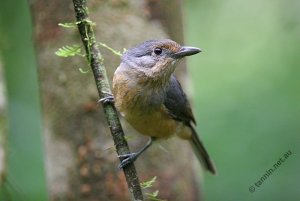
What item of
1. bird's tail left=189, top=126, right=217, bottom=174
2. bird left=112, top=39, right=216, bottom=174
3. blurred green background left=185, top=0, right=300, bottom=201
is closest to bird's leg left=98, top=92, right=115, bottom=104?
bird left=112, top=39, right=216, bottom=174

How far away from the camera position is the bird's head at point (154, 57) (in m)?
4.29

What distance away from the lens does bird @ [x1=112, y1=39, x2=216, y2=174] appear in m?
4.31

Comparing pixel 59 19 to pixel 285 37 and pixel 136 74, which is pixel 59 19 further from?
pixel 285 37

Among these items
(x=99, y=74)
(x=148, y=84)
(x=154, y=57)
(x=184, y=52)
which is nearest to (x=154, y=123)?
(x=148, y=84)

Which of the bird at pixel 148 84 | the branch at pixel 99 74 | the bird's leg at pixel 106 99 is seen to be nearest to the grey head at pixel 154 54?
the bird at pixel 148 84

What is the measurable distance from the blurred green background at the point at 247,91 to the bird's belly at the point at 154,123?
3.58 feet

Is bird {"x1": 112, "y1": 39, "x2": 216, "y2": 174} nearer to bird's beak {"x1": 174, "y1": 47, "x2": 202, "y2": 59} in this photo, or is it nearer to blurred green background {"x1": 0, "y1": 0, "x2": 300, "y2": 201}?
bird's beak {"x1": 174, "y1": 47, "x2": 202, "y2": 59}

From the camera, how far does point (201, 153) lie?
559cm

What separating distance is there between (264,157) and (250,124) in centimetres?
41

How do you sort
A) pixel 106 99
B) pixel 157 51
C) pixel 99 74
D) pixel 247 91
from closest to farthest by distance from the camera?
pixel 99 74 → pixel 106 99 → pixel 157 51 → pixel 247 91

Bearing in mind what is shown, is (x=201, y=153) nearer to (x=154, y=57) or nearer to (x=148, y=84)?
(x=148, y=84)

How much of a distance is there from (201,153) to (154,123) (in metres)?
1.09

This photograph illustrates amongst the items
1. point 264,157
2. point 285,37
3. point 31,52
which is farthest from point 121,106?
point 285,37

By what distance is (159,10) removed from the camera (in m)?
4.56
